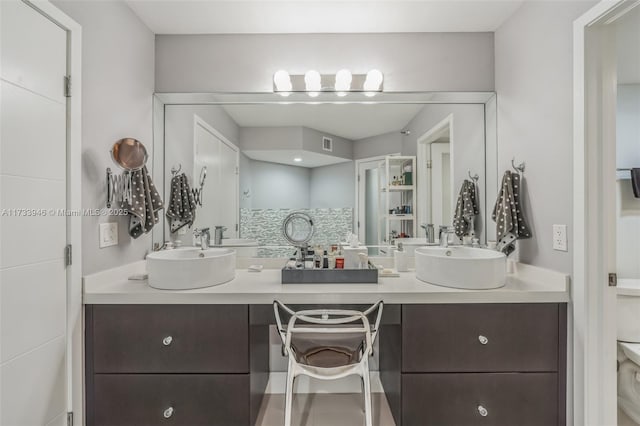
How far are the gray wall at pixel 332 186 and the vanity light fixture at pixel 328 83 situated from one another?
479 millimetres

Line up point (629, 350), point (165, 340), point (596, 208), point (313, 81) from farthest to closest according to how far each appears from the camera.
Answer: point (313, 81) → point (629, 350) → point (165, 340) → point (596, 208)

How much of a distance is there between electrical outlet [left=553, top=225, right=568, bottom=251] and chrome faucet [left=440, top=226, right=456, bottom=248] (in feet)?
1.93

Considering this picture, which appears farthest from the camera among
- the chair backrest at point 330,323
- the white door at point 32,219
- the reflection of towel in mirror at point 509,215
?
the reflection of towel in mirror at point 509,215

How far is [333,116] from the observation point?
6.66 feet

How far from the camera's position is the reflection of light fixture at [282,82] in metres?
1.89

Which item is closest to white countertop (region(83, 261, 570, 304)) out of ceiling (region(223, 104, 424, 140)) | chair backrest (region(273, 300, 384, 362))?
chair backrest (region(273, 300, 384, 362))

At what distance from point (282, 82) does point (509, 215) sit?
154 centimetres

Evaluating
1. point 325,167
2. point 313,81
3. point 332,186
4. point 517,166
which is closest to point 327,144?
point 325,167

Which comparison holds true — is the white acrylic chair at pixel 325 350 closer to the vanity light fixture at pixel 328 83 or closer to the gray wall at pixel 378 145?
the gray wall at pixel 378 145

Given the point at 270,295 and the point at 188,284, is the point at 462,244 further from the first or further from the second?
the point at 188,284

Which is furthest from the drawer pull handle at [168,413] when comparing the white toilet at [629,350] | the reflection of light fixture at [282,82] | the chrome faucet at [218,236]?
the white toilet at [629,350]

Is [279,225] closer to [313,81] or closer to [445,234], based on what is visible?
[313,81]

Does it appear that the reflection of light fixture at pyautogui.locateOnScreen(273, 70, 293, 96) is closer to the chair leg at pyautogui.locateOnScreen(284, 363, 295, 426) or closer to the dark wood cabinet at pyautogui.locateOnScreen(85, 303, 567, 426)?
the dark wood cabinet at pyautogui.locateOnScreen(85, 303, 567, 426)

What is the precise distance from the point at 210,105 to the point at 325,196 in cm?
98
